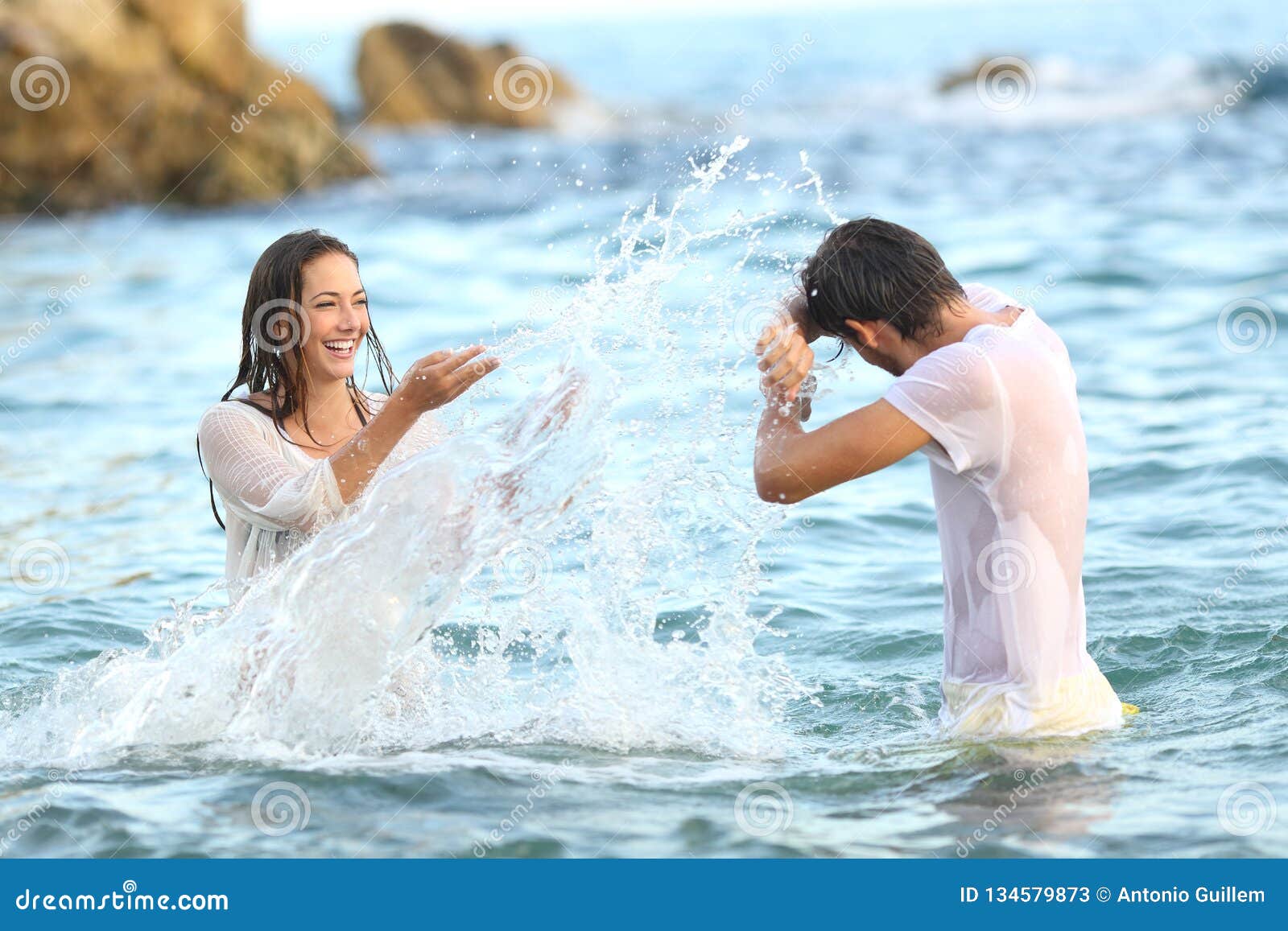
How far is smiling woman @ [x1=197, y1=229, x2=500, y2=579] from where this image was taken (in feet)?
15.4

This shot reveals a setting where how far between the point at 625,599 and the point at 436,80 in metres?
21.6

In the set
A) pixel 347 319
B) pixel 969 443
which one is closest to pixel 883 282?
pixel 969 443

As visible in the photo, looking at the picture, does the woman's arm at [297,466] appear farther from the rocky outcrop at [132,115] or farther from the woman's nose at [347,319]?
the rocky outcrop at [132,115]

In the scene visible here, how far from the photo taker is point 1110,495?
7.99m

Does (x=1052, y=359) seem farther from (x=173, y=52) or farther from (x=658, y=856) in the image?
(x=173, y=52)

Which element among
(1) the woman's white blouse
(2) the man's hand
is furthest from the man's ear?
(1) the woman's white blouse

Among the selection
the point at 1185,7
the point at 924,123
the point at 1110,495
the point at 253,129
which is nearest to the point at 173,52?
the point at 253,129

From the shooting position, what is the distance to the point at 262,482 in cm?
472

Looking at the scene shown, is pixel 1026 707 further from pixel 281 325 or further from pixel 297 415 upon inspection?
pixel 281 325

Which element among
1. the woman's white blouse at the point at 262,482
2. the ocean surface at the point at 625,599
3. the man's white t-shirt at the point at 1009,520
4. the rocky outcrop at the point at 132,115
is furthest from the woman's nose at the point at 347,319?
the rocky outcrop at the point at 132,115

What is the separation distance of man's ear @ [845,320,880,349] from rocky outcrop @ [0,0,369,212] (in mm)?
14867

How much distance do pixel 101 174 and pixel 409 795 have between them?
619 inches

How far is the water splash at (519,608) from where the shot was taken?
482 cm

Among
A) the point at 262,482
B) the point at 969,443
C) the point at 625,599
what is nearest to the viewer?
the point at 969,443
